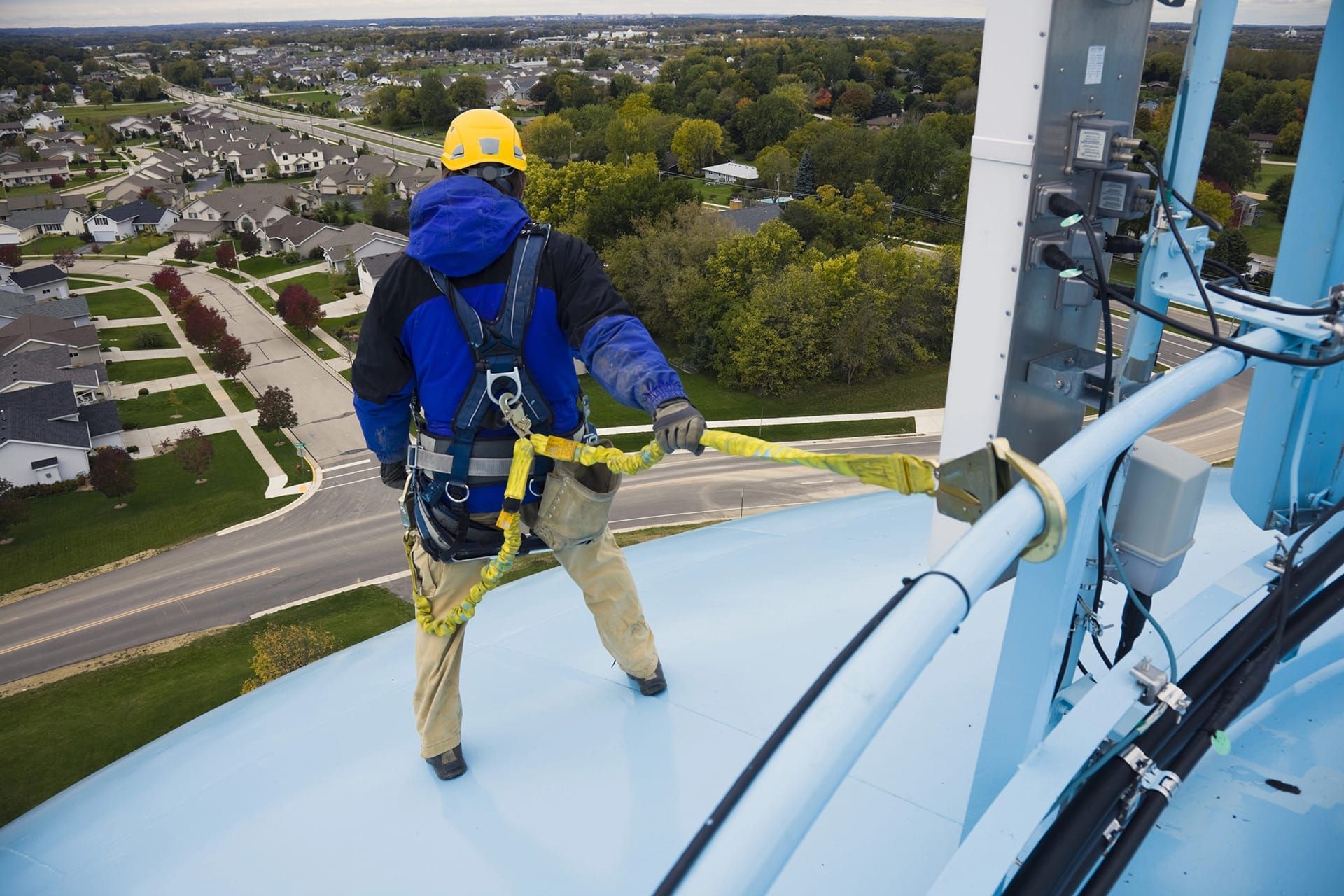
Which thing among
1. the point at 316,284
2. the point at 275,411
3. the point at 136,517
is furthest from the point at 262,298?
the point at 136,517

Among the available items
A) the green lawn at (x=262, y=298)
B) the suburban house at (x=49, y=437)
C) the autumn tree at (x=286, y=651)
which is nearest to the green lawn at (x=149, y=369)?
the suburban house at (x=49, y=437)

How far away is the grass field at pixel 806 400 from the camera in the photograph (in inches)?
1145

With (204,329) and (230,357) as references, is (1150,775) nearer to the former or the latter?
(230,357)

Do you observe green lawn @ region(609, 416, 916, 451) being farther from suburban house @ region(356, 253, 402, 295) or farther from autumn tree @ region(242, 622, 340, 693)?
suburban house @ region(356, 253, 402, 295)

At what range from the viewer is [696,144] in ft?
217

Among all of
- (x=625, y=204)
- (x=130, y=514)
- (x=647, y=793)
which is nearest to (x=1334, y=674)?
(x=647, y=793)

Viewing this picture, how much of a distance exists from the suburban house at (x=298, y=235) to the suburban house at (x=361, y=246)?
1670 millimetres

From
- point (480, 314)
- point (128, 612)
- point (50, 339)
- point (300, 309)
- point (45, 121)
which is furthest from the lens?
point (45, 121)

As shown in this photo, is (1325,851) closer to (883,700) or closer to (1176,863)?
(1176,863)

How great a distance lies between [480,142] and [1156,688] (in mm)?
3124

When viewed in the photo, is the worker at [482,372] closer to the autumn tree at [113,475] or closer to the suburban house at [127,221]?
the autumn tree at [113,475]

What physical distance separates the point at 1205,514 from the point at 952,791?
3.71m

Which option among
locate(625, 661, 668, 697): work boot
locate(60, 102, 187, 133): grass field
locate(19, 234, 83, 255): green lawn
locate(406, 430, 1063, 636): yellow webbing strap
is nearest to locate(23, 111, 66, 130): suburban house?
locate(60, 102, 187, 133): grass field

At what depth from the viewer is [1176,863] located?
2840 mm
